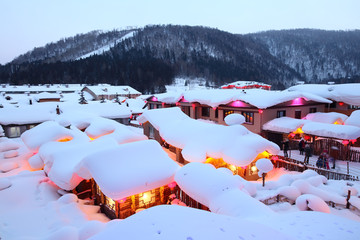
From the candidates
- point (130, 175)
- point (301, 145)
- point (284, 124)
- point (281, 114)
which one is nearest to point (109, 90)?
point (281, 114)

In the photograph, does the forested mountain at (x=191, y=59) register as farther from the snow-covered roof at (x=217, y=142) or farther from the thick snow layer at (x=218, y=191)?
the thick snow layer at (x=218, y=191)

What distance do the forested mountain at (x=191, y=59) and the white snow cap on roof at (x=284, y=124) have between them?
71891 millimetres

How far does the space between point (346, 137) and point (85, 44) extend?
200m

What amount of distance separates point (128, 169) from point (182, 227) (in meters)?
7.10

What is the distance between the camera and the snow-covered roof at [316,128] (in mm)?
14836

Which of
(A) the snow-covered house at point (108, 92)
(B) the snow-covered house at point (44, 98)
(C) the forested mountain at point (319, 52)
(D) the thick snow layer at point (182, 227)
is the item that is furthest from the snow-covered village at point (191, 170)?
(C) the forested mountain at point (319, 52)

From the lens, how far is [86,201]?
12.9 metres

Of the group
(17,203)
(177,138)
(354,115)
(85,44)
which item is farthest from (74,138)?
(85,44)

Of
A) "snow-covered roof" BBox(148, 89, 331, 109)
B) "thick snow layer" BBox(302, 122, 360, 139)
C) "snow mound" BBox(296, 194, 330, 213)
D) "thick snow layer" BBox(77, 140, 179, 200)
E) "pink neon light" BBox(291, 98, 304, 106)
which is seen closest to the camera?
"snow mound" BBox(296, 194, 330, 213)

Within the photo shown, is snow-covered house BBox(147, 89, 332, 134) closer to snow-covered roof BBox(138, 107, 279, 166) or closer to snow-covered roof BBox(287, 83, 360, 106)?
snow-covered roof BBox(287, 83, 360, 106)

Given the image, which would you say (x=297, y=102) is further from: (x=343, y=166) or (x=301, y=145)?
(x=343, y=166)

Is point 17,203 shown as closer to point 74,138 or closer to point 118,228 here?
point 74,138

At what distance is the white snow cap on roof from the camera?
18205mm

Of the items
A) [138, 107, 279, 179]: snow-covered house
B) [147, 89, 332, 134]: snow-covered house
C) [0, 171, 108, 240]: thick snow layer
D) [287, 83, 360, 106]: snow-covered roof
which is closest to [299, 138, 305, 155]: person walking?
[147, 89, 332, 134]: snow-covered house
